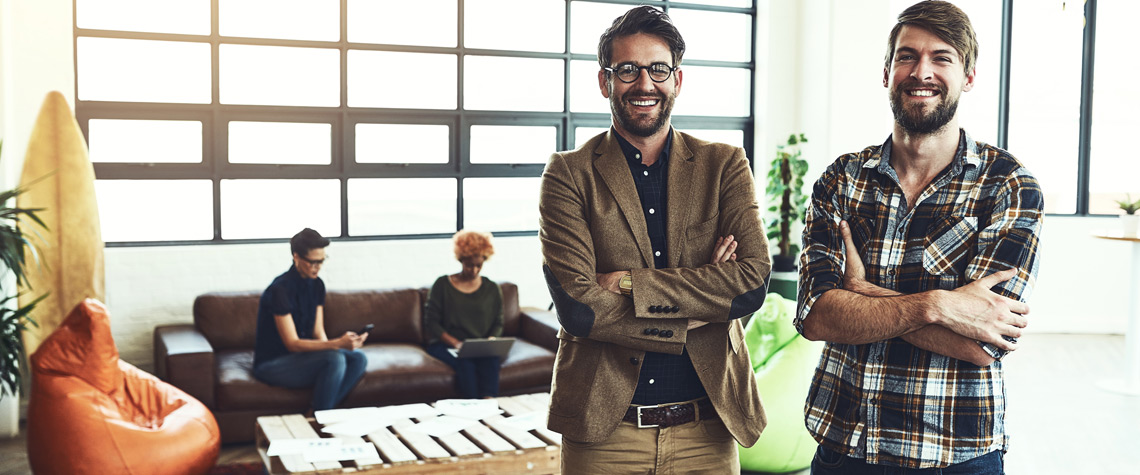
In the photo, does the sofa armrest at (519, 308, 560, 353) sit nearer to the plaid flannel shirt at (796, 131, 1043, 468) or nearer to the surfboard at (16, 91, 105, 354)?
the surfboard at (16, 91, 105, 354)

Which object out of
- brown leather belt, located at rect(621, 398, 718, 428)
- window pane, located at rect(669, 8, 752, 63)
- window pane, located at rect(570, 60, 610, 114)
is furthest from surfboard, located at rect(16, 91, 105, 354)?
window pane, located at rect(669, 8, 752, 63)

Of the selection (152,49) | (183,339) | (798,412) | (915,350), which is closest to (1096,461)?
(798,412)

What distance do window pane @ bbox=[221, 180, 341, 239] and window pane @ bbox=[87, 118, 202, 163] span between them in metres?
0.30

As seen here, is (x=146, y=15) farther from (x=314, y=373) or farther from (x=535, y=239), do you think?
(x=535, y=239)

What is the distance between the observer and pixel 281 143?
591 cm

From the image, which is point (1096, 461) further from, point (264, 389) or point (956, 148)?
point (264, 389)

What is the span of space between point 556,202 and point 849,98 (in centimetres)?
552

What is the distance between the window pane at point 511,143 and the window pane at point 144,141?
1.82 meters

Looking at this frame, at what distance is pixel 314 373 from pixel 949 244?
3566 mm

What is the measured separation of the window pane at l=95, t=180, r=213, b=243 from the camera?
5.51 metres

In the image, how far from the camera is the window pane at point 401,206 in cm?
618

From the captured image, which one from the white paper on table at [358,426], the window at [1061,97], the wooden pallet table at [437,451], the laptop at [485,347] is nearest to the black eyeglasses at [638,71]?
the wooden pallet table at [437,451]

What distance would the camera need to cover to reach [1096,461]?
14.7 ft

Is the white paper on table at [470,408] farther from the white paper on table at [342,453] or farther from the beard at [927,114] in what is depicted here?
the beard at [927,114]
